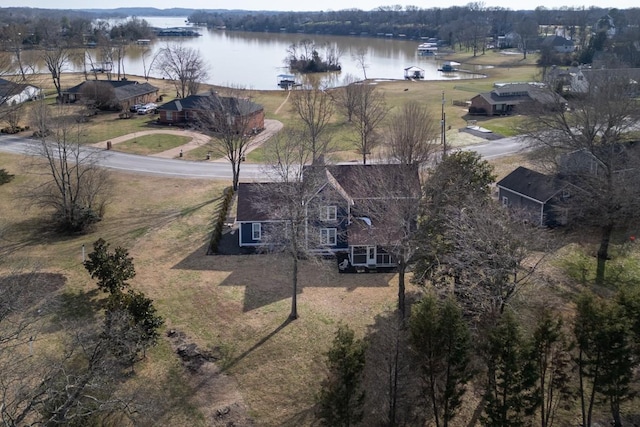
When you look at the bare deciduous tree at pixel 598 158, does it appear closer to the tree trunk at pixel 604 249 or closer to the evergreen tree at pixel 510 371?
the tree trunk at pixel 604 249

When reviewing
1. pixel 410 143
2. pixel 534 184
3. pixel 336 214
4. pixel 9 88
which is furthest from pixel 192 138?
pixel 534 184

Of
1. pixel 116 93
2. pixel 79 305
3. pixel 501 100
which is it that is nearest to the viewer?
pixel 79 305

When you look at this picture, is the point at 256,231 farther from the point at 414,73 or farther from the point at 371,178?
the point at 414,73

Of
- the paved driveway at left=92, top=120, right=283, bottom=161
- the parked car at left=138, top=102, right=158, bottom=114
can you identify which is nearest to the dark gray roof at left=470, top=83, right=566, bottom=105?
the paved driveway at left=92, top=120, right=283, bottom=161

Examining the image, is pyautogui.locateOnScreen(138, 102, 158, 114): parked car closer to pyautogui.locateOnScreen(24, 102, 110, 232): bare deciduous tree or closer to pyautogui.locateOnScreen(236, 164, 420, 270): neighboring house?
pyautogui.locateOnScreen(24, 102, 110, 232): bare deciduous tree

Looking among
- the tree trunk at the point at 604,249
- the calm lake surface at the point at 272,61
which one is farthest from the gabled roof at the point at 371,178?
the calm lake surface at the point at 272,61

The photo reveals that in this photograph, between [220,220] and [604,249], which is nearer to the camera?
[604,249]
